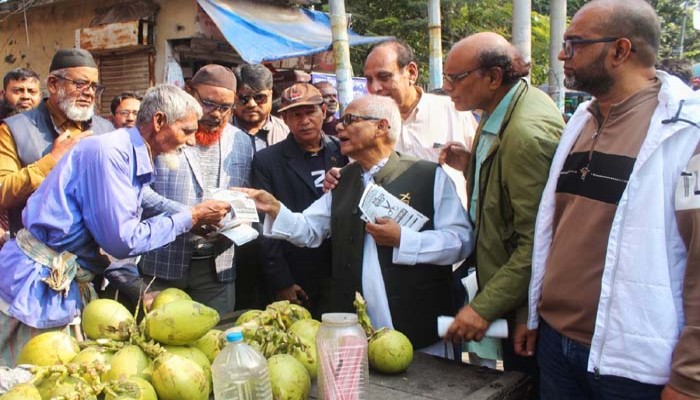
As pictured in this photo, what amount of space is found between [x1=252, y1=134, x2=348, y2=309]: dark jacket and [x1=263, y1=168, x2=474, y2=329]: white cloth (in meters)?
0.57

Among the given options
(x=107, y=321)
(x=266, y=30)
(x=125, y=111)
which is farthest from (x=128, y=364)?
(x=266, y=30)

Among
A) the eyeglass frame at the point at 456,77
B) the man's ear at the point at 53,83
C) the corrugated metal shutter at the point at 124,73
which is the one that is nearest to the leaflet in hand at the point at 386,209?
the eyeglass frame at the point at 456,77

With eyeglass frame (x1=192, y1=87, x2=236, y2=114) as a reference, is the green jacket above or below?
below

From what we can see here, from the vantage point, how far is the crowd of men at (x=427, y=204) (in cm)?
172

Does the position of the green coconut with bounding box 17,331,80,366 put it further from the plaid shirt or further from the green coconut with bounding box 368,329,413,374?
the plaid shirt

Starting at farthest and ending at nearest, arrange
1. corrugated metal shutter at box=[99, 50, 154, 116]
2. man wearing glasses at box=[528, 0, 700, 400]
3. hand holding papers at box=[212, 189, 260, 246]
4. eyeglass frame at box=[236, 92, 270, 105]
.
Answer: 1. corrugated metal shutter at box=[99, 50, 154, 116]
2. eyeglass frame at box=[236, 92, 270, 105]
3. hand holding papers at box=[212, 189, 260, 246]
4. man wearing glasses at box=[528, 0, 700, 400]

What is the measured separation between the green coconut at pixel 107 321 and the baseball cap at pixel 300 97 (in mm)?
1645

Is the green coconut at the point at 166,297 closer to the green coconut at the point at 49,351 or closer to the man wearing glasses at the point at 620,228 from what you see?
the green coconut at the point at 49,351

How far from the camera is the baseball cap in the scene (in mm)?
3340

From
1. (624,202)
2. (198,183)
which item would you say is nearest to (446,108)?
(198,183)

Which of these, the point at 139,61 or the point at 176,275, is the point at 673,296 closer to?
Answer: the point at 176,275

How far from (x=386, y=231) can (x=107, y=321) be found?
1.10 meters

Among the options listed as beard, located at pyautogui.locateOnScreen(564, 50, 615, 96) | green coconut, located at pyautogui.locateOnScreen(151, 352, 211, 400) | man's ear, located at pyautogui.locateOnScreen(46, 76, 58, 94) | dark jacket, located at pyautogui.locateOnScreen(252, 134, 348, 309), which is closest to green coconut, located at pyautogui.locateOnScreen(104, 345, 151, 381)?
green coconut, located at pyautogui.locateOnScreen(151, 352, 211, 400)

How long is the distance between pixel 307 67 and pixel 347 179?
7849mm
